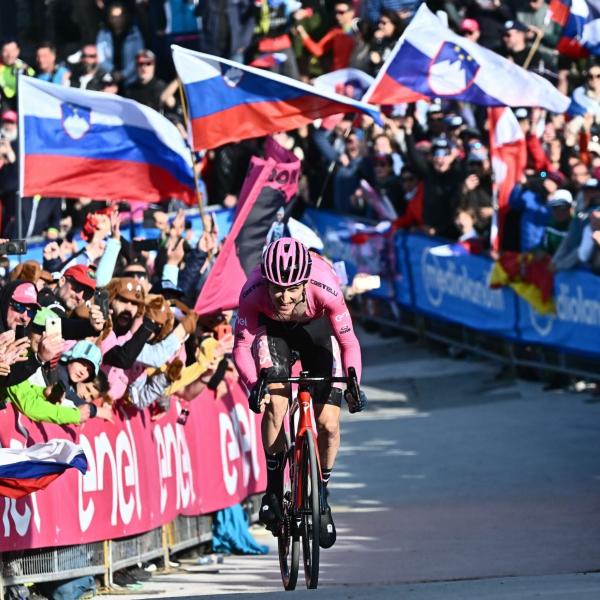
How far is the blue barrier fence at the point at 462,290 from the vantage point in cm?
1905

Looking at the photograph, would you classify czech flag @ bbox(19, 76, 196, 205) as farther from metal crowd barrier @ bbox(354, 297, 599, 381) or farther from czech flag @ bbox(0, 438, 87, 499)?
czech flag @ bbox(0, 438, 87, 499)

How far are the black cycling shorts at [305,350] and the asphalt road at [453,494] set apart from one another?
3.86 ft

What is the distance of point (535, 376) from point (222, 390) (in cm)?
718

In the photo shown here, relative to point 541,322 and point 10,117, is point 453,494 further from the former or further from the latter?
point 10,117

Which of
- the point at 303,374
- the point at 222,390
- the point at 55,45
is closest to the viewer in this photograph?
the point at 303,374

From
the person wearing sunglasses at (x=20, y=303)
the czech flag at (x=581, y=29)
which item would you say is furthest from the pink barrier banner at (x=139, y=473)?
the czech flag at (x=581, y=29)

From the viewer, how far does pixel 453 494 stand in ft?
52.1

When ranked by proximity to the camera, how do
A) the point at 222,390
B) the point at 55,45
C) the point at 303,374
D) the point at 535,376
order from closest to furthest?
1. the point at 303,374
2. the point at 222,390
3. the point at 535,376
4. the point at 55,45

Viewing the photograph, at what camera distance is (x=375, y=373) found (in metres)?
22.0

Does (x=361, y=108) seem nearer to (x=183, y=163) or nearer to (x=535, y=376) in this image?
(x=183, y=163)

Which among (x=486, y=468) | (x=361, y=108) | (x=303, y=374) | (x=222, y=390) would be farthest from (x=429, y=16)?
(x=303, y=374)

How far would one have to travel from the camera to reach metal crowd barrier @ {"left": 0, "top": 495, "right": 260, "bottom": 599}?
435 inches

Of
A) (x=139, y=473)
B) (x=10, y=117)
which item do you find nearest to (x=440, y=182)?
(x=10, y=117)

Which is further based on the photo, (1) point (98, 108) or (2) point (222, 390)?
(1) point (98, 108)
